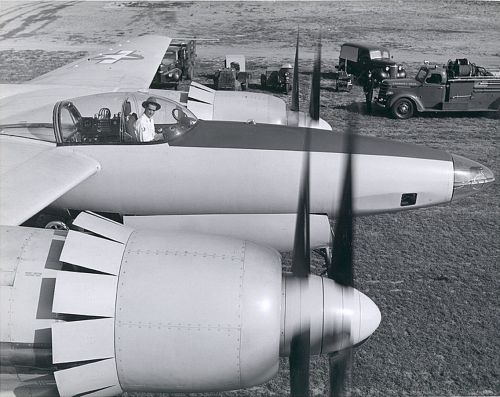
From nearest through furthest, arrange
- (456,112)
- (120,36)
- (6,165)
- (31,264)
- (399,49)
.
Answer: (31,264), (6,165), (456,112), (399,49), (120,36)

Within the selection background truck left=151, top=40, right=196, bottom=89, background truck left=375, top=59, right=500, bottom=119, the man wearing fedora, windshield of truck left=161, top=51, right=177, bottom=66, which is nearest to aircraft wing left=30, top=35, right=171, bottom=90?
background truck left=151, top=40, right=196, bottom=89

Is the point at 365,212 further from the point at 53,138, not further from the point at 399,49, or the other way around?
the point at 399,49

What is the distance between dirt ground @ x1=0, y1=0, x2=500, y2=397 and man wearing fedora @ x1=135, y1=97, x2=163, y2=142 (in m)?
3.33

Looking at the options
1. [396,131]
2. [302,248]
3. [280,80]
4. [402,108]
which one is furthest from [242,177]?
Result: [280,80]

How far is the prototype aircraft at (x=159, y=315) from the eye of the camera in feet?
15.8

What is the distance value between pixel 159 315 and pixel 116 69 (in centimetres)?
994

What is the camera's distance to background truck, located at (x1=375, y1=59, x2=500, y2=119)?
655 inches

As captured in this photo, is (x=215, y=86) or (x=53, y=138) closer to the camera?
(x=53, y=138)

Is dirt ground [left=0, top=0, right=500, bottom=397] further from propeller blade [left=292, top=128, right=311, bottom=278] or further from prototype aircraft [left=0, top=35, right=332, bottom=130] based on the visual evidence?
prototype aircraft [left=0, top=35, right=332, bottom=130]

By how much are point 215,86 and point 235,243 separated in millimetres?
13836

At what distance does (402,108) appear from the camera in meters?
16.8

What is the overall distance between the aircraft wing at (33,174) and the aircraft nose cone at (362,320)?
13.2 feet

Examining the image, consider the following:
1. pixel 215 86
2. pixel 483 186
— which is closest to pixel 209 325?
pixel 483 186

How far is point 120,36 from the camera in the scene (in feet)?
96.3
